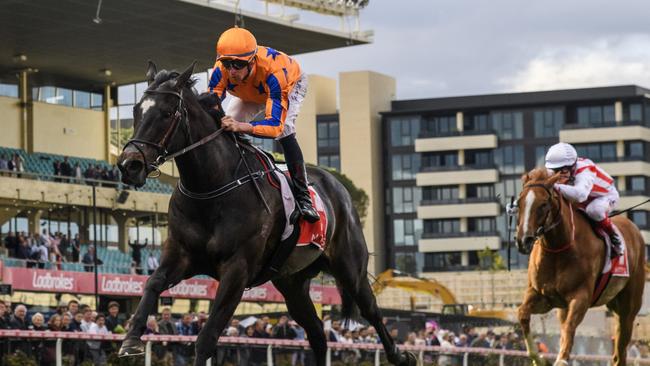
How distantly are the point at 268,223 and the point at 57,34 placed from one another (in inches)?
1336

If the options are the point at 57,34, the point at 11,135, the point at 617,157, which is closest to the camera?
the point at 57,34

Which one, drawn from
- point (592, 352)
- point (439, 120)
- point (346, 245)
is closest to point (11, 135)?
point (592, 352)

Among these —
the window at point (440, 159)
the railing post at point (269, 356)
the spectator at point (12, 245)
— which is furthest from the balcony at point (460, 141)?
the railing post at point (269, 356)

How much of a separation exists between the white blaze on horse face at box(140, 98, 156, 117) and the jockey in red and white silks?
4505mm

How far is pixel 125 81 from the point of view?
1971 inches

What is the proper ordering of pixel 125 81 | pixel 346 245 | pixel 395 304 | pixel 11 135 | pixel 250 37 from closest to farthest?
pixel 250 37 → pixel 346 245 → pixel 11 135 → pixel 125 81 → pixel 395 304

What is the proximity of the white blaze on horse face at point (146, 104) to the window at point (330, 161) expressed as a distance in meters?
99.1

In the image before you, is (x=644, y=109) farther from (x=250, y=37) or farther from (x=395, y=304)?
(x=250, y=37)

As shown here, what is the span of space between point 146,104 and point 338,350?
34.3ft

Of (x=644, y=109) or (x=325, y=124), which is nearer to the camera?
(x=644, y=109)

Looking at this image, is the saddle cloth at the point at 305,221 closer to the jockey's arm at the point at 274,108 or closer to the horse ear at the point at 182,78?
the jockey's arm at the point at 274,108

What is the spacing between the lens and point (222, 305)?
8562 mm

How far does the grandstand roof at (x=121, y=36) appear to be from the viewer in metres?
39.0

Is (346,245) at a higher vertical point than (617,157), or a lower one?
lower
